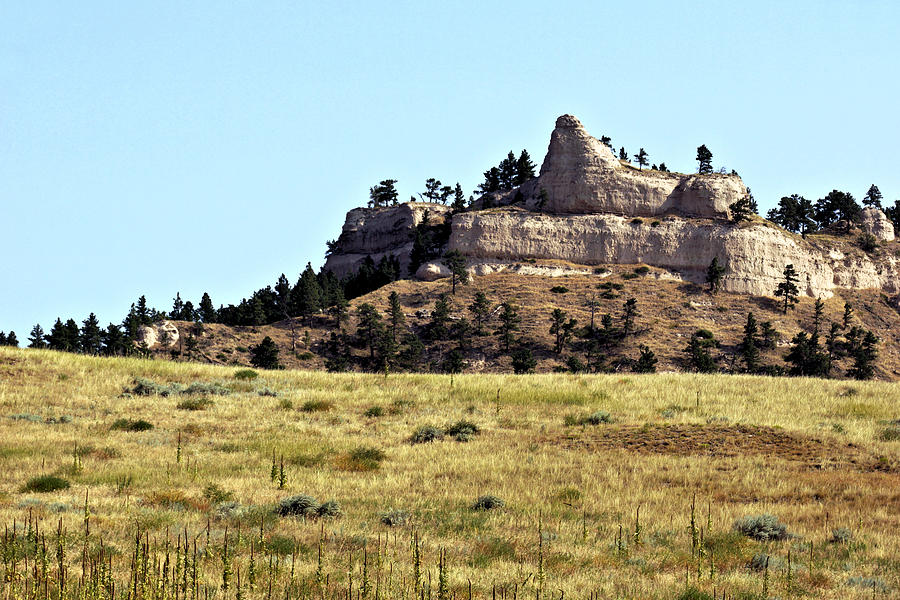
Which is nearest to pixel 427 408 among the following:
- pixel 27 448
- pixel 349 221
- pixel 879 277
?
pixel 27 448

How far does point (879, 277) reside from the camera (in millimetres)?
119000

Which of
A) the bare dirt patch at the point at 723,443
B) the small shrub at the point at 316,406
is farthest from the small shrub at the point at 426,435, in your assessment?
the small shrub at the point at 316,406

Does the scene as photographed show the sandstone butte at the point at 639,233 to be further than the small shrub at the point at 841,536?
Yes

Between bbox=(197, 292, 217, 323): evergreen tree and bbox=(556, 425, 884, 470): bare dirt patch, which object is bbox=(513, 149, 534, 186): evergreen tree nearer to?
bbox=(197, 292, 217, 323): evergreen tree

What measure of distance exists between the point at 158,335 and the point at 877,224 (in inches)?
4218

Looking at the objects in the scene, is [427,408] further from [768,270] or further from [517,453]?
[768,270]

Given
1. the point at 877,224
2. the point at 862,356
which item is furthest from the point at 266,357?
the point at 877,224

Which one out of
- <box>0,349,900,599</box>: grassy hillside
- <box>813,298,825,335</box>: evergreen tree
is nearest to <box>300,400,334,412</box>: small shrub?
<box>0,349,900,599</box>: grassy hillside

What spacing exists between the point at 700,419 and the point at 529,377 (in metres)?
10.5

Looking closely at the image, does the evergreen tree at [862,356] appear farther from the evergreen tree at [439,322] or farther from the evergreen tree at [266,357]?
the evergreen tree at [266,357]

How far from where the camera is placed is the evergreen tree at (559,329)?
3353 inches

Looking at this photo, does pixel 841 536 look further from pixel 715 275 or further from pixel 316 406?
pixel 715 275

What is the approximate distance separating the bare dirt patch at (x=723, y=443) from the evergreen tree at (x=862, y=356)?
58636 millimetres

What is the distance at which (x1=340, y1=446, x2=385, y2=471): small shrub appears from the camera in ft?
64.6
